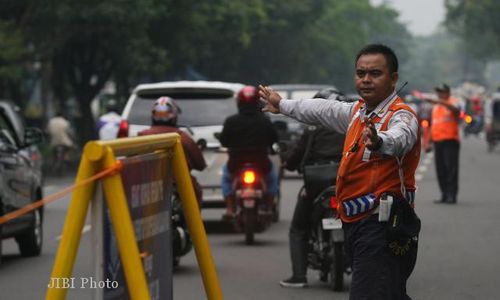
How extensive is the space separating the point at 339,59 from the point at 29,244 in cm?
9176

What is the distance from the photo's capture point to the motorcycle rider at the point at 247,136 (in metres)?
14.1

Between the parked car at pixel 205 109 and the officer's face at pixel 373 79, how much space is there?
9.76m

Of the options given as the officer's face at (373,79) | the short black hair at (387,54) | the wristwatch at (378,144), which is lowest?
the wristwatch at (378,144)

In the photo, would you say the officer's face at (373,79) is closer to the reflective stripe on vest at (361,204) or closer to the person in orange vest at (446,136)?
the reflective stripe on vest at (361,204)

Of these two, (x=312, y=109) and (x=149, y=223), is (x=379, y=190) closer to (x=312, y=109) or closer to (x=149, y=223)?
(x=312, y=109)

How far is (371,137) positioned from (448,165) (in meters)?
14.1

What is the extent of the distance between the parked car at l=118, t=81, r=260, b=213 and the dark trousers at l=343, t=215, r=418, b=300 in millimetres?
9821

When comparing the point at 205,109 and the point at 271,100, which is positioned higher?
the point at 271,100

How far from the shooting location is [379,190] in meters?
6.13

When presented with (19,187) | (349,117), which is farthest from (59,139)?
(349,117)

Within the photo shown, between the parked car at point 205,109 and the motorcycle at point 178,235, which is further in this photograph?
the parked car at point 205,109

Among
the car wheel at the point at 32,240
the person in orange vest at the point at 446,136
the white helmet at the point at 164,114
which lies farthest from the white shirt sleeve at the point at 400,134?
the person in orange vest at the point at 446,136

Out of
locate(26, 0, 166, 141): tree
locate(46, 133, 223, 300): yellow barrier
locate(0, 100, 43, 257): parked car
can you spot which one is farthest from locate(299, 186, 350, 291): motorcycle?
locate(26, 0, 166, 141): tree

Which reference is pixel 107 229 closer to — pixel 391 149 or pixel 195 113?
pixel 391 149
